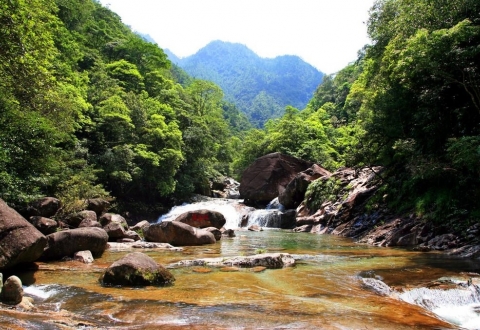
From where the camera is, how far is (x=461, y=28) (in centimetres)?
1191

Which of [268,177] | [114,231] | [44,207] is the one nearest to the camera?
[44,207]

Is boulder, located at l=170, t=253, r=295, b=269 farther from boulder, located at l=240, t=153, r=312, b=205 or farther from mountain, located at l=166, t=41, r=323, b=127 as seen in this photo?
mountain, located at l=166, t=41, r=323, b=127

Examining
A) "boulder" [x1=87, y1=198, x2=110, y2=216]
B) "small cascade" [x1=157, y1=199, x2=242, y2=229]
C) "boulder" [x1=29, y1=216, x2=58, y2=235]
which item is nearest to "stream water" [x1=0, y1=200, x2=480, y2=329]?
"boulder" [x1=29, y1=216, x2=58, y2=235]

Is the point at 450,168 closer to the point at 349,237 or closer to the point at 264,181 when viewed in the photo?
the point at 349,237

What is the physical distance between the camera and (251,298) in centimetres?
730

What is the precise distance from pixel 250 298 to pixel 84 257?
267 inches

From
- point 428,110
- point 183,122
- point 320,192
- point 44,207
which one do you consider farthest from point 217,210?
point 428,110

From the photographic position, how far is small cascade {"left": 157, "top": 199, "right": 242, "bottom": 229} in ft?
104

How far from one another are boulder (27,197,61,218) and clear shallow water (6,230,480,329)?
12.6 feet

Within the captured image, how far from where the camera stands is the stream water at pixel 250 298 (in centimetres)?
578

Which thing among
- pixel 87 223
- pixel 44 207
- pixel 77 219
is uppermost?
pixel 44 207

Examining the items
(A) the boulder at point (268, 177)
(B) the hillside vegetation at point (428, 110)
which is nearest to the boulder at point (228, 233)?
(B) the hillside vegetation at point (428, 110)

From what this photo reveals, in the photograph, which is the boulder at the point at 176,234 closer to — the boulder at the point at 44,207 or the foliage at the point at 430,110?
the boulder at the point at 44,207

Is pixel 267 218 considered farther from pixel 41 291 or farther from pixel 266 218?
pixel 41 291
